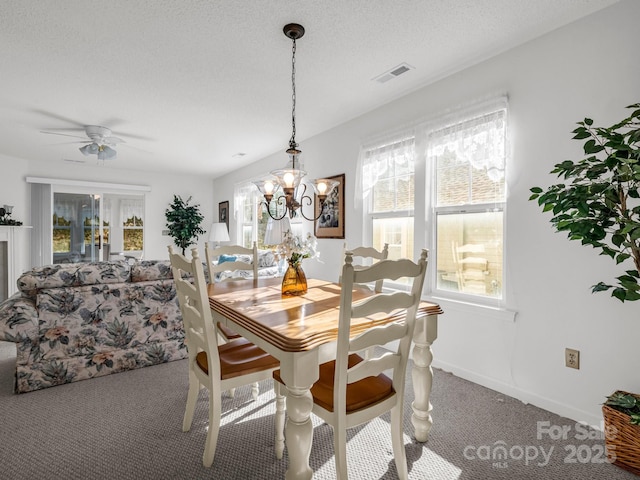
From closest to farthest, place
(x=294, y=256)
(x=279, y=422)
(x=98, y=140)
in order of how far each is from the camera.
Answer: (x=279, y=422), (x=294, y=256), (x=98, y=140)

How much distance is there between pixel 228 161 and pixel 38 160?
3.30 meters

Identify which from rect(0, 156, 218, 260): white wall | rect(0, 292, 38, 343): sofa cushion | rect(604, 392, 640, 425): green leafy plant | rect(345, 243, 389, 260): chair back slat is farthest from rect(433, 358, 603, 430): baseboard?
rect(0, 156, 218, 260): white wall

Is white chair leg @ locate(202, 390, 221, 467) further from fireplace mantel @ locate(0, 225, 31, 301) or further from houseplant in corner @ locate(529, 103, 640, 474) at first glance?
fireplace mantel @ locate(0, 225, 31, 301)

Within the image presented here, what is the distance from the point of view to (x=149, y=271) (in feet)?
9.71

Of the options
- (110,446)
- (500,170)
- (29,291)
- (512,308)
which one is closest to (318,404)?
(110,446)

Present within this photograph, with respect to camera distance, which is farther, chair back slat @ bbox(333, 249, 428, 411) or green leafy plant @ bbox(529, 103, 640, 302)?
green leafy plant @ bbox(529, 103, 640, 302)

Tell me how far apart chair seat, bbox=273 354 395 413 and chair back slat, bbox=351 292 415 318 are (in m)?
0.40

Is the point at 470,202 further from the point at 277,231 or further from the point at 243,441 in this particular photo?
the point at 277,231

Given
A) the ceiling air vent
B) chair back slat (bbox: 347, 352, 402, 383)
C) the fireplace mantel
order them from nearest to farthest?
chair back slat (bbox: 347, 352, 402, 383) < the ceiling air vent < the fireplace mantel

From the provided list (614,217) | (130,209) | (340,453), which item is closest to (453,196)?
(614,217)

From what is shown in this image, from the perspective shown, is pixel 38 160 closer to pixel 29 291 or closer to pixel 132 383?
pixel 29 291

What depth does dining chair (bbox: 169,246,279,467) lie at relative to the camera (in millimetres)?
1632

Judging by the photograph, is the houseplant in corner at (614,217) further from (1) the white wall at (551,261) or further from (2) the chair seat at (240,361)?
(2) the chair seat at (240,361)

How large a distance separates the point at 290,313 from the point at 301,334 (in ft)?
1.07
